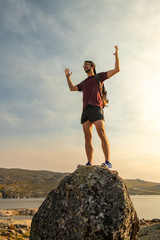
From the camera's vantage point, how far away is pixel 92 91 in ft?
21.8

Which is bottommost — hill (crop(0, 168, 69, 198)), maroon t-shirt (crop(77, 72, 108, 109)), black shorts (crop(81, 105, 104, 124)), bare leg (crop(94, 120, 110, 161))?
hill (crop(0, 168, 69, 198))

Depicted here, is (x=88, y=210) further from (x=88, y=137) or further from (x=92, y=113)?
(x=92, y=113)

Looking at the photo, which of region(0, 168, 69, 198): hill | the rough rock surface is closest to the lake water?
the rough rock surface

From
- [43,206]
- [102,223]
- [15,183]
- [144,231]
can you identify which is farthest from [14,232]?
[15,183]

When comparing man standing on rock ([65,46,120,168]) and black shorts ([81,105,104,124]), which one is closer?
man standing on rock ([65,46,120,168])

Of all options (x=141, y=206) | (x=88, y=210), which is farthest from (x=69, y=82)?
(x=141, y=206)

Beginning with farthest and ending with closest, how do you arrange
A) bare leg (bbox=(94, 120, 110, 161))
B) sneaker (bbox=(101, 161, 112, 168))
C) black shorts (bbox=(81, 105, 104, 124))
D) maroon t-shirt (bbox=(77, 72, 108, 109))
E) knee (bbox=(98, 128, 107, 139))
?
1. maroon t-shirt (bbox=(77, 72, 108, 109))
2. black shorts (bbox=(81, 105, 104, 124))
3. knee (bbox=(98, 128, 107, 139))
4. bare leg (bbox=(94, 120, 110, 161))
5. sneaker (bbox=(101, 161, 112, 168))

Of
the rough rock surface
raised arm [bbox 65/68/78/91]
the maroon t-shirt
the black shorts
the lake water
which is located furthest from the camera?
the lake water

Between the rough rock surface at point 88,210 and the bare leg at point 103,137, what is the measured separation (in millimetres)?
713

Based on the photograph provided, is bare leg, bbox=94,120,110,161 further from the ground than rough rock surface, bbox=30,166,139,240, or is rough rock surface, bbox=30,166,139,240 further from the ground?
bare leg, bbox=94,120,110,161

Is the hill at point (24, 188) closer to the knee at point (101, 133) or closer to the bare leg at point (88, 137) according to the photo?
the bare leg at point (88, 137)

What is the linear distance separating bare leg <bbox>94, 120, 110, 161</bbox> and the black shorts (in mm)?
130

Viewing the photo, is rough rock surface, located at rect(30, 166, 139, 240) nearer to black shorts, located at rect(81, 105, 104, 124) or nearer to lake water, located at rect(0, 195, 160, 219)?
black shorts, located at rect(81, 105, 104, 124)

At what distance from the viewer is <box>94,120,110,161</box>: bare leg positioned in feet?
19.7
